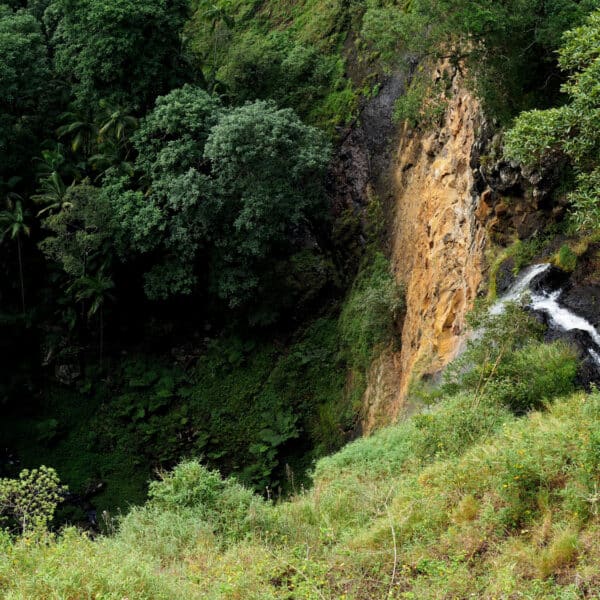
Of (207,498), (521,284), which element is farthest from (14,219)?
(521,284)

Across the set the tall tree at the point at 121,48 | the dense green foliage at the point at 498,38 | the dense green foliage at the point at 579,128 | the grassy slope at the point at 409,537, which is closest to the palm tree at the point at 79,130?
the tall tree at the point at 121,48

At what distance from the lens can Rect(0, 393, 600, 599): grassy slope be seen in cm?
659

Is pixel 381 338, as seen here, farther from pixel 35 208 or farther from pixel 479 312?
pixel 35 208

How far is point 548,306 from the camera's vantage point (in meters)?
11.1

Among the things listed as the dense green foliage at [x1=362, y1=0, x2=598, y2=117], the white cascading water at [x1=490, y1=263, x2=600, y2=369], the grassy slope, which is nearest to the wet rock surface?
the dense green foliage at [x1=362, y1=0, x2=598, y2=117]

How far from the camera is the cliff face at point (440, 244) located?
14008 millimetres

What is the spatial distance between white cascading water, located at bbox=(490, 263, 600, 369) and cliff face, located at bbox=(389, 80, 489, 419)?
4.82 ft

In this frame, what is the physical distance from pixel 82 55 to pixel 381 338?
12.5m

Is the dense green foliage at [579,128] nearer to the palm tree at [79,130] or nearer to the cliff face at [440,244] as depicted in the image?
A: the cliff face at [440,244]

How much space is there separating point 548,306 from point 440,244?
4.79 metres

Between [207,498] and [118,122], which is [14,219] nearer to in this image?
[118,122]

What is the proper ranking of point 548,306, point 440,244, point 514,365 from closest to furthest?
point 514,365
point 548,306
point 440,244

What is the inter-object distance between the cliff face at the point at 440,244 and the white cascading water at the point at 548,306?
1.47 m

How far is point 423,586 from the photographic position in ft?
22.2
